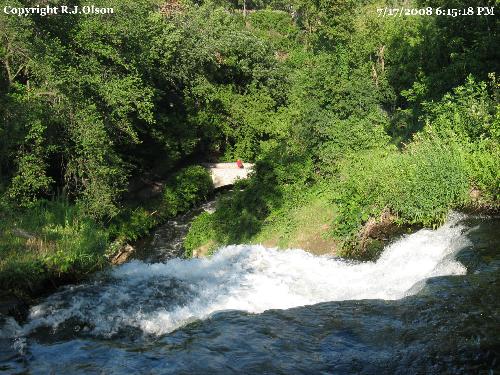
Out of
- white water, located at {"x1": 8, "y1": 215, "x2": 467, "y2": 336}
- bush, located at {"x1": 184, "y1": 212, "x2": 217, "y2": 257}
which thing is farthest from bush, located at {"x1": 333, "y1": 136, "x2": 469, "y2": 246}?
bush, located at {"x1": 184, "y1": 212, "x2": 217, "y2": 257}

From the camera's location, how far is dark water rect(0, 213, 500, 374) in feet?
20.3

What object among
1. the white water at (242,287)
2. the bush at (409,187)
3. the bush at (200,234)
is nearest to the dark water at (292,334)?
the white water at (242,287)

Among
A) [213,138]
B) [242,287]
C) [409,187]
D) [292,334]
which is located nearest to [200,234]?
[242,287]

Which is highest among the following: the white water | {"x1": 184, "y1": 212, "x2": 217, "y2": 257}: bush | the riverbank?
the riverbank

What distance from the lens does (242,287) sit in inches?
388

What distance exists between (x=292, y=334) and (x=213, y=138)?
19408 millimetres

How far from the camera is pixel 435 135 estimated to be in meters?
13.2

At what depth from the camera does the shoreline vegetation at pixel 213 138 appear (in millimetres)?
11797

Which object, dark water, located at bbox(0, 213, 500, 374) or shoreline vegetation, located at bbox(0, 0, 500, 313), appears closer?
dark water, located at bbox(0, 213, 500, 374)

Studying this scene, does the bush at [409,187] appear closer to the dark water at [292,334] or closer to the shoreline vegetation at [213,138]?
the shoreline vegetation at [213,138]

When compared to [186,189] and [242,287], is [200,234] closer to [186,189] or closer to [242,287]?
[186,189]

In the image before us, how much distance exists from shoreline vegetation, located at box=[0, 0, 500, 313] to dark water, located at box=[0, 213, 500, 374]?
1.89 m

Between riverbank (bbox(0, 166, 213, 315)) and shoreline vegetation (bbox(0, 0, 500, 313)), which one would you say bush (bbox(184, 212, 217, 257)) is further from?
riverbank (bbox(0, 166, 213, 315))

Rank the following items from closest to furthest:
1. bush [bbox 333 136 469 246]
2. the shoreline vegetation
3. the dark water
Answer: the dark water, bush [bbox 333 136 469 246], the shoreline vegetation
